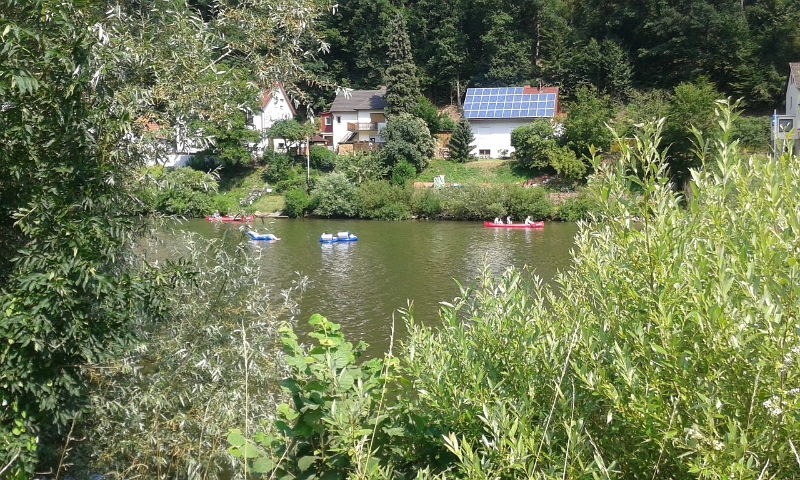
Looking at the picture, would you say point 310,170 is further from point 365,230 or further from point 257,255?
point 257,255

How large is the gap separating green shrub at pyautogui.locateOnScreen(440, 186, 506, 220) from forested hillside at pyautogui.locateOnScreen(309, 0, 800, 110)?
1193 cm

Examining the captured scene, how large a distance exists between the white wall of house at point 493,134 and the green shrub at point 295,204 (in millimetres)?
16069

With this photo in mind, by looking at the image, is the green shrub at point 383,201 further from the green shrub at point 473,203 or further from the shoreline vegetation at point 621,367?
the shoreline vegetation at point 621,367

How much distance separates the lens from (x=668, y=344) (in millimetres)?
2422

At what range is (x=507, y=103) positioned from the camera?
53.9m

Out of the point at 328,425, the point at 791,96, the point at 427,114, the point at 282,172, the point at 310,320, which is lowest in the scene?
the point at 282,172

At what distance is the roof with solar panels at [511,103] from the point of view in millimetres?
52062

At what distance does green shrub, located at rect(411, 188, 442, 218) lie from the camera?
41969mm

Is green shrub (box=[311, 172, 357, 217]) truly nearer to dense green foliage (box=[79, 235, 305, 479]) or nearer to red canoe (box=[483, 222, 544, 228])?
red canoe (box=[483, 222, 544, 228])

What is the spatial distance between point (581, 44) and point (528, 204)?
79.8ft

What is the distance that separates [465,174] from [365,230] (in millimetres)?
14225

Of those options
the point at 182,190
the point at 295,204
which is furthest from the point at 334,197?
the point at 182,190

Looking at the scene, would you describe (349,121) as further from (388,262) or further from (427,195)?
(388,262)

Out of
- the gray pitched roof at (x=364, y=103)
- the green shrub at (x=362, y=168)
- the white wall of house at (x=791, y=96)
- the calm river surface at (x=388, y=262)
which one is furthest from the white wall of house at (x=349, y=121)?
the white wall of house at (x=791, y=96)
